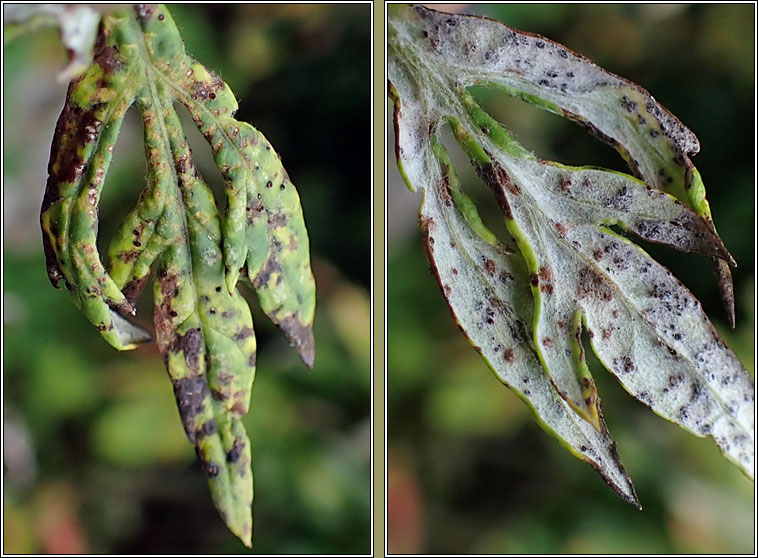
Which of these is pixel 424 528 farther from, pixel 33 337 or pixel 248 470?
pixel 33 337

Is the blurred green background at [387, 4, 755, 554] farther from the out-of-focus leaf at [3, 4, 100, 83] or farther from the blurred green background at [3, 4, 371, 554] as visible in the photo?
the out-of-focus leaf at [3, 4, 100, 83]

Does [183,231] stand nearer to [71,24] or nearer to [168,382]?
[71,24]

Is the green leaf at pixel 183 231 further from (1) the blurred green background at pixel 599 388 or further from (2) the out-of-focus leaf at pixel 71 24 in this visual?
(1) the blurred green background at pixel 599 388

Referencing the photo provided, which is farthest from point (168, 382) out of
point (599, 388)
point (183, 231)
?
point (599, 388)

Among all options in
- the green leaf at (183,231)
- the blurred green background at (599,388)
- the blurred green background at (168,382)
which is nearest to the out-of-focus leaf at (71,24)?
the green leaf at (183,231)

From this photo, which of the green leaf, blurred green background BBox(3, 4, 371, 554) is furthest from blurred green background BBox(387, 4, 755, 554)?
the green leaf

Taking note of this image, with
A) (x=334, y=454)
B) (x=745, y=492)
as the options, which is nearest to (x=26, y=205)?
(x=334, y=454)
